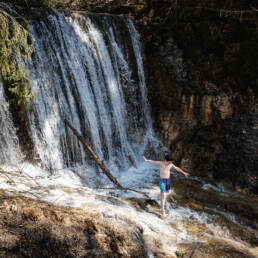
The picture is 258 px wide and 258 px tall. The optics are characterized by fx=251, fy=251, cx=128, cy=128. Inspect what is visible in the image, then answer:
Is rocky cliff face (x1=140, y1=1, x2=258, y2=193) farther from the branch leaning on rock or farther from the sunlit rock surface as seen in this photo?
the branch leaning on rock

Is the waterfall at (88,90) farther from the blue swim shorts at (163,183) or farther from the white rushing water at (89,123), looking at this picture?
the blue swim shorts at (163,183)

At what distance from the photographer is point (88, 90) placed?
314 inches

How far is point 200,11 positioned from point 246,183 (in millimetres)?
6334

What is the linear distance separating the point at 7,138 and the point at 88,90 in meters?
2.88

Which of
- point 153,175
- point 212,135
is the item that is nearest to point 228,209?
point 153,175

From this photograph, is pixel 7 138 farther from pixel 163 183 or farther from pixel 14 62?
pixel 163 183

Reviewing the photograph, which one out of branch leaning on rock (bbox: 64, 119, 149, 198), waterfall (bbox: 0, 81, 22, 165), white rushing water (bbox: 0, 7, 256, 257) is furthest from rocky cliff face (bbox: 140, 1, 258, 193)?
waterfall (bbox: 0, 81, 22, 165)

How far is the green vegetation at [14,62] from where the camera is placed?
4473 millimetres

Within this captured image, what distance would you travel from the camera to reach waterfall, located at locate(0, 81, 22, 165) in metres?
6.03

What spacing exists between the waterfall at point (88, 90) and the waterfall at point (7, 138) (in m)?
0.47

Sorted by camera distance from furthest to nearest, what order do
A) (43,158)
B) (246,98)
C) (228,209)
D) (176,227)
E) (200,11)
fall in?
(200,11) < (246,98) < (43,158) < (228,209) < (176,227)

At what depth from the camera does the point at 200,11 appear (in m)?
9.31

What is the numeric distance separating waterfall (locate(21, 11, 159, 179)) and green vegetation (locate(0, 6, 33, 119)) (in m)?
0.67

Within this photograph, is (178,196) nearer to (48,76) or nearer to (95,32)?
(48,76)
